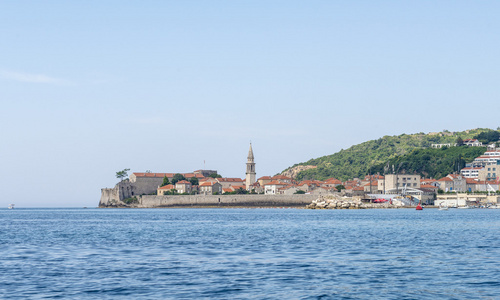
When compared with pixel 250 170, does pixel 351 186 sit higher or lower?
lower

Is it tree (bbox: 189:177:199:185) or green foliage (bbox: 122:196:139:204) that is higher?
tree (bbox: 189:177:199:185)

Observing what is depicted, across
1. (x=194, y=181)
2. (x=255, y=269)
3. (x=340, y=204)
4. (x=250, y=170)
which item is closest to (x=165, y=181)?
(x=194, y=181)

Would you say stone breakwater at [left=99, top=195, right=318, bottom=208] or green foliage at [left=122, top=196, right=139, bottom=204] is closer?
stone breakwater at [left=99, top=195, right=318, bottom=208]

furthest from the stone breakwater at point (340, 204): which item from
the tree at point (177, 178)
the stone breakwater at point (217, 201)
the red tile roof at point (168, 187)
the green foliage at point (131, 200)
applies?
the tree at point (177, 178)

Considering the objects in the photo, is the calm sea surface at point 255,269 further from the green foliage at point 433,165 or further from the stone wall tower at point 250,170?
the green foliage at point 433,165

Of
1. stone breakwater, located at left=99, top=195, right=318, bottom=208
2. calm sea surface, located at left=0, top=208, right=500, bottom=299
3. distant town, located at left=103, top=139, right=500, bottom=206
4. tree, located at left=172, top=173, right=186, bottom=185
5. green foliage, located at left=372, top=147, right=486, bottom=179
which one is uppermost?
green foliage, located at left=372, top=147, right=486, bottom=179

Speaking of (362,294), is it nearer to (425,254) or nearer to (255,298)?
(255,298)

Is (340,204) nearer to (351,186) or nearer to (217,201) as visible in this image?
(217,201)

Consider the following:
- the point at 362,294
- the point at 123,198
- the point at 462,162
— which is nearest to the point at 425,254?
the point at 362,294

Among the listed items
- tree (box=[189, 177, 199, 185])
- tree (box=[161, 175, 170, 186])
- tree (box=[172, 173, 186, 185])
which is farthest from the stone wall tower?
tree (box=[161, 175, 170, 186])

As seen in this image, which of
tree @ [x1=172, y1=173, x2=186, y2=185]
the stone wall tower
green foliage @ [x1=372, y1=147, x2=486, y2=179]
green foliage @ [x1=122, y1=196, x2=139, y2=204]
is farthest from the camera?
green foliage @ [x1=372, y1=147, x2=486, y2=179]

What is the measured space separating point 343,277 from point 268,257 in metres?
6.85

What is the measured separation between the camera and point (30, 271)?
2523 centimetres

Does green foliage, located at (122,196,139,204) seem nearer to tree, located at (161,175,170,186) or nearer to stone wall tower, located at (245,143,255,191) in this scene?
tree, located at (161,175,170,186)
